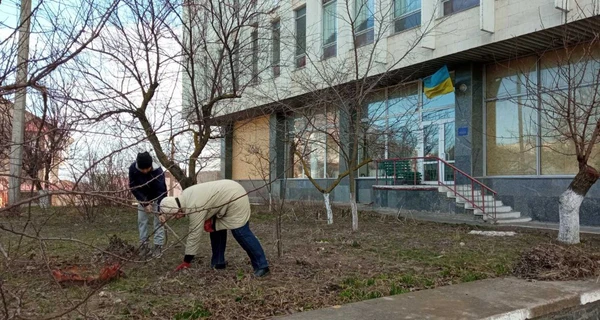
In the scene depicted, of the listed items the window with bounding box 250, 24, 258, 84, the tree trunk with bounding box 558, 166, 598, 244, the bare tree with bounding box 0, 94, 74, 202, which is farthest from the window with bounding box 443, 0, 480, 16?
the bare tree with bounding box 0, 94, 74, 202

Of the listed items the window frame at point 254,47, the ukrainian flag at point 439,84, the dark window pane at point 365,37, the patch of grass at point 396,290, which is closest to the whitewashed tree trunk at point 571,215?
the patch of grass at point 396,290

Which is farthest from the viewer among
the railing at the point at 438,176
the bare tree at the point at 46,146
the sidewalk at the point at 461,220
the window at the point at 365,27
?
the window at the point at 365,27

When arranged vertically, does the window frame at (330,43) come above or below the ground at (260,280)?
above

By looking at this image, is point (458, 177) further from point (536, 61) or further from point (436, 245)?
point (436, 245)

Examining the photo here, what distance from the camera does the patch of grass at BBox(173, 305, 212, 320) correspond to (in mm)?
3838

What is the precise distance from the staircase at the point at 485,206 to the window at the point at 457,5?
4.88 metres

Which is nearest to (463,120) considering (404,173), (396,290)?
(404,173)

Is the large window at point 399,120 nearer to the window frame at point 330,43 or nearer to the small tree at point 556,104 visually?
the window frame at point 330,43

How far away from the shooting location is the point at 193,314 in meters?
3.88

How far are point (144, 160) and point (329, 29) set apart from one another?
13.9 m

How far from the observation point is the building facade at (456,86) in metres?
11.1

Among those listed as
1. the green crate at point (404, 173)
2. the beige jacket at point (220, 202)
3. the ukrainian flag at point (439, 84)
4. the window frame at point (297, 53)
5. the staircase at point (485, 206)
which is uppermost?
the window frame at point (297, 53)

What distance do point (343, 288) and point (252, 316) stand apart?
1.25 meters

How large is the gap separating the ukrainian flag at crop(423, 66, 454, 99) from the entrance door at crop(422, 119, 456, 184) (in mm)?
952
